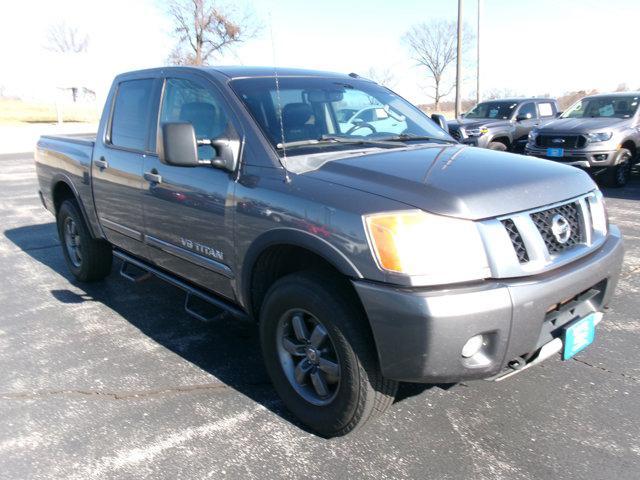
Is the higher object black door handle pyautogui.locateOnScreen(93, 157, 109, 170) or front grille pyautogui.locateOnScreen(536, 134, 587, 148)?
black door handle pyautogui.locateOnScreen(93, 157, 109, 170)

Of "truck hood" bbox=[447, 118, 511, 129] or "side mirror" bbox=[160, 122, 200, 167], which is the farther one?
"truck hood" bbox=[447, 118, 511, 129]

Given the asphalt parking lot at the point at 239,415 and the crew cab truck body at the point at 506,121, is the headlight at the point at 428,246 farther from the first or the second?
the crew cab truck body at the point at 506,121

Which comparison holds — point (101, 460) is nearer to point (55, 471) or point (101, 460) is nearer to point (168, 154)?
point (55, 471)

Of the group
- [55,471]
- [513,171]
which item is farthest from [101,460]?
[513,171]

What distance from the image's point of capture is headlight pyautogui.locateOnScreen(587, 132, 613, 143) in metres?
10.0

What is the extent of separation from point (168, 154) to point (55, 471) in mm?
1659

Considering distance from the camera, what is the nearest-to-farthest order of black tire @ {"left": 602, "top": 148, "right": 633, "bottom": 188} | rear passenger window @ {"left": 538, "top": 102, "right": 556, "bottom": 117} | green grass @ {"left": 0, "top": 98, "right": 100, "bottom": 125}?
black tire @ {"left": 602, "top": 148, "right": 633, "bottom": 188} → rear passenger window @ {"left": 538, "top": 102, "right": 556, "bottom": 117} → green grass @ {"left": 0, "top": 98, "right": 100, "bottom": 125}

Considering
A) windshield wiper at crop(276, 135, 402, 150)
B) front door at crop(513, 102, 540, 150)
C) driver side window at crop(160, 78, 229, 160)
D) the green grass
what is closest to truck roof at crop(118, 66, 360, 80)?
driver side window at crop(160, 78, 229, 160)

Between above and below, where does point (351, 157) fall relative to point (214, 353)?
above

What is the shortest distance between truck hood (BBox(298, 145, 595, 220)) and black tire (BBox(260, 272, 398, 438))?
510mm

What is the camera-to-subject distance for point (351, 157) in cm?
303

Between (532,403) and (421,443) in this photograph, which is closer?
(421,443)

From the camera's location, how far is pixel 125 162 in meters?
4.16

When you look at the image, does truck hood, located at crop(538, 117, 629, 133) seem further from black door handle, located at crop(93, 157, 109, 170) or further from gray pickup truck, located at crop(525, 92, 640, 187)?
black door handle, located at crop(93, 157, 109, 170)
